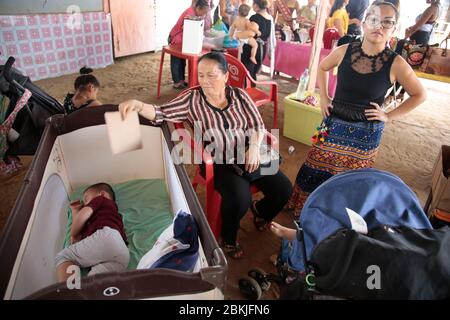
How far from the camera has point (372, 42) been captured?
5.32 ft

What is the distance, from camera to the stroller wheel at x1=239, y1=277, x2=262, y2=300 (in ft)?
5.49

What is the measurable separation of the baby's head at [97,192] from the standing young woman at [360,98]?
1195mm

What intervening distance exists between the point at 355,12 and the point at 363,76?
3873 millimetres

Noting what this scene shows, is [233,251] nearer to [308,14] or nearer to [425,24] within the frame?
[425,24]

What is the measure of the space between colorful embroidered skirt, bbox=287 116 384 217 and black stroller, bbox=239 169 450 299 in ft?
2.22

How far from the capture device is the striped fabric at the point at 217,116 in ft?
5.96

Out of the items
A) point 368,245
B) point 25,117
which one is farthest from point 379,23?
point 25,117

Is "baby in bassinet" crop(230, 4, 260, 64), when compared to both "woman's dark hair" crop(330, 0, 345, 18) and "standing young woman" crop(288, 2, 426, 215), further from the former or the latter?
"standing young woman" crop(288, 2, 426, 215)

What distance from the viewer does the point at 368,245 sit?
960mm

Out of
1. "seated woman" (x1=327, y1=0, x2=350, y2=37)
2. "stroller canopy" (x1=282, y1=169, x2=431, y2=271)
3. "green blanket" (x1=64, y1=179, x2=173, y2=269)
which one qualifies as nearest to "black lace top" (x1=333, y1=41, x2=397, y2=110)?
"stroller canopy" (x1=282, y1=169, x2=431, y2=271)

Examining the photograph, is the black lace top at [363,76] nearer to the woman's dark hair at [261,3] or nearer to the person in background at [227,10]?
the woman's dark hair at [261,3]
